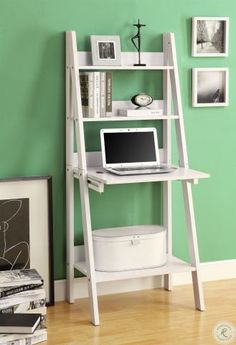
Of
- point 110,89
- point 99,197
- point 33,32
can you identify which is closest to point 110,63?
point 110,89

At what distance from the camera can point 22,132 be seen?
375 cm

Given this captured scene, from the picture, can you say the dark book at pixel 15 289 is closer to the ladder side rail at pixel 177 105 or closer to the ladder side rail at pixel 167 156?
the ladder side rail at pixel 167 156

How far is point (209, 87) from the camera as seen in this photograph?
4.11 meters

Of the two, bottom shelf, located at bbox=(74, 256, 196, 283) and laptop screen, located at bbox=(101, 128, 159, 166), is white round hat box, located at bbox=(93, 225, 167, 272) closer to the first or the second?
bottom shelf, located at bbox=(74, 256, 196, 283)

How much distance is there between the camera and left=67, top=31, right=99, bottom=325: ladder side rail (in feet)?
11.7

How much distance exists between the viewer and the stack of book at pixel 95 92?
368 centimetres

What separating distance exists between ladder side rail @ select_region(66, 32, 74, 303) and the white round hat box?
6.0 inches

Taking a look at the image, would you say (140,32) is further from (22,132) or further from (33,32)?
(22,132)

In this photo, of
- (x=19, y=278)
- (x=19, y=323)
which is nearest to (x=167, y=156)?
(x=19, y=278)

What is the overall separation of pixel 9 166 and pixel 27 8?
0.84 metres

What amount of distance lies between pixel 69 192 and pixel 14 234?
0.37 meters

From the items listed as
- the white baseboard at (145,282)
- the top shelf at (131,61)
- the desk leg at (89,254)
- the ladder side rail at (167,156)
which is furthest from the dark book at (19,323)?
the top shelf at (131,61)

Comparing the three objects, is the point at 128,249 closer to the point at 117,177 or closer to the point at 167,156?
the point at 117,177

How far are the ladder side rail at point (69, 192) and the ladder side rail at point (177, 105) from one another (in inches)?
23.0
